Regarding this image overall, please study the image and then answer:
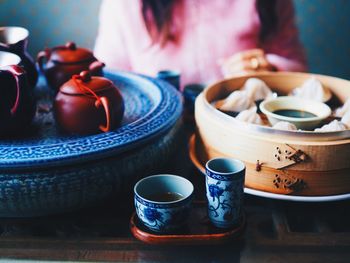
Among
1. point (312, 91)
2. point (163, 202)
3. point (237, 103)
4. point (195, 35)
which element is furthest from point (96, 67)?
point (195, 35)

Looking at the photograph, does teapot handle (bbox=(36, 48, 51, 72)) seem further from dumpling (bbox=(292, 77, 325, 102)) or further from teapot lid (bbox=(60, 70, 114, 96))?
dumpling (bbox=(292, 77, 325, 102))

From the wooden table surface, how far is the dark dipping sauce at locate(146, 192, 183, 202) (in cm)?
9

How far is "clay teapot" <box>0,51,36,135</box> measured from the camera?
0.92 meters

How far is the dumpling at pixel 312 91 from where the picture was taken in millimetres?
1188

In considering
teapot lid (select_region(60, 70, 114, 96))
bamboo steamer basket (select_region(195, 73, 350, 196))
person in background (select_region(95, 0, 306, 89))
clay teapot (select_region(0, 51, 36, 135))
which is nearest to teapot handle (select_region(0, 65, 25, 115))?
clay teapot (select_region(0, 51, 36, 135))

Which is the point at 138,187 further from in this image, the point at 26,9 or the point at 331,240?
the point at 26,9

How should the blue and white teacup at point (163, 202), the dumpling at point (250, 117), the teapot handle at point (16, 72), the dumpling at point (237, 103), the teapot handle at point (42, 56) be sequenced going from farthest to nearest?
the teapot handle at point (42, 56) → the dumpling at point (237, 103) → the dumpling at point (250, 117) → the teapot handle at point (16, 72) → the blue and white teacup at point (163, 202)

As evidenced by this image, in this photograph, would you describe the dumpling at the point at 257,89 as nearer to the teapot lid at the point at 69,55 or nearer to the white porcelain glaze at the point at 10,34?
the teapot lid at the point at 69,55

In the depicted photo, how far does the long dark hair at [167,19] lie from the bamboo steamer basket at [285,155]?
907 mm

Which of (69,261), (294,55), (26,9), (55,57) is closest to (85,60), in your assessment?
(55,57)

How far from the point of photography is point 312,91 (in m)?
1.20

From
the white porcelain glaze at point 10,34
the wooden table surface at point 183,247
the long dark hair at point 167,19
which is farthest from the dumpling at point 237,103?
the long dark hair at point 167,19

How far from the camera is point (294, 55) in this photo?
181 cm

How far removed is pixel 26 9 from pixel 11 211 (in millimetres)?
1224
